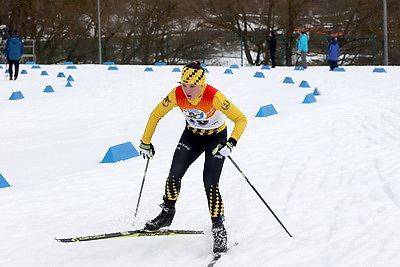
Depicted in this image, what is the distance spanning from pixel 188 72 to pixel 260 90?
12.8 metres

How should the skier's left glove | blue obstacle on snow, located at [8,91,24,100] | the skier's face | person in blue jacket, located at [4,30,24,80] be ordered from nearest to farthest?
the skier's left glove → the skier's face → blue obstacle on snow, located at [8,91,24,100] → person in blue jacket, located at [4,30,24,80]

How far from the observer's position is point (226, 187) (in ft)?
23.2

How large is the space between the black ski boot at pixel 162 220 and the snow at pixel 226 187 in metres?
0.18

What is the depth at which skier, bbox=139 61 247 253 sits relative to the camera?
4789 mm

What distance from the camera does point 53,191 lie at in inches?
278

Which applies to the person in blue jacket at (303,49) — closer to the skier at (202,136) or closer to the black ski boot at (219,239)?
the skier at (202,136)

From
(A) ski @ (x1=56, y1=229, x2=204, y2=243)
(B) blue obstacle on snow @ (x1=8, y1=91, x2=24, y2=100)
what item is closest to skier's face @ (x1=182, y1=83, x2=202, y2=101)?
(A) ski @ (x1=56, y1=229, x2=204, y2=243)

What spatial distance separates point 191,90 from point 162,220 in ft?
3.80

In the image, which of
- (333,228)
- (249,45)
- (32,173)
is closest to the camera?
(333,228)

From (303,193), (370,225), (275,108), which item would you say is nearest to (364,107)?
(275,108)

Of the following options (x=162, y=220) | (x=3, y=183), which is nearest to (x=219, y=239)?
(x=162, y=220)

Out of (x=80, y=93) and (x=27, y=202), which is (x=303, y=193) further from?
(x=80, y=93)

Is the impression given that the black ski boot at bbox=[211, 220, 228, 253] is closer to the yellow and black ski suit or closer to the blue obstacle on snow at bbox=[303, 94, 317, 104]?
the yellow and black ski suit

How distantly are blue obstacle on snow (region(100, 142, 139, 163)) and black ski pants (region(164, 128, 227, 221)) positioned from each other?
12.3 feet
